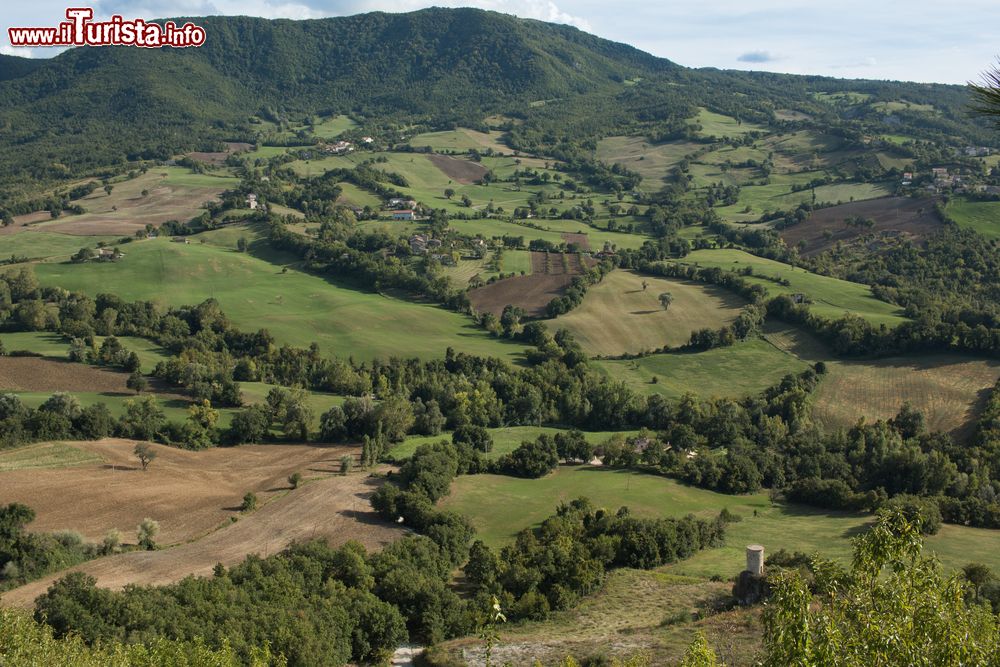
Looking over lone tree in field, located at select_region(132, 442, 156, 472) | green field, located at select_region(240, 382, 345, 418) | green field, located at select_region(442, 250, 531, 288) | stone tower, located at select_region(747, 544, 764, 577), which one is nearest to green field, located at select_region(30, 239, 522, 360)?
green field, located at select_region(240, 382, 345, 418)

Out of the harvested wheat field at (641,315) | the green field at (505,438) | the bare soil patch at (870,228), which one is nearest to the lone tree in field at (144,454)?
the green field at (505,438)

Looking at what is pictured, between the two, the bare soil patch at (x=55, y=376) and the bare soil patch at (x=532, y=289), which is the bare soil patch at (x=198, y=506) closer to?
the bare soil patch at (x=55, y=376)

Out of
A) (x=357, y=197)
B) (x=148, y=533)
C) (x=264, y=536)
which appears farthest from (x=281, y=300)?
(x=264, y=536)

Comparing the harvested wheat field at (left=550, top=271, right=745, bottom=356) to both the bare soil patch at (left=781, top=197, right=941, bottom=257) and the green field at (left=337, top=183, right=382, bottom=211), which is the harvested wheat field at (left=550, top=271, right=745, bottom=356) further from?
the green field at (left=337, top=183, right=382, bottom=211)

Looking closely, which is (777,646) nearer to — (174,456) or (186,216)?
(174,456)

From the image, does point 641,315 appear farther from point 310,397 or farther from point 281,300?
point 281,300

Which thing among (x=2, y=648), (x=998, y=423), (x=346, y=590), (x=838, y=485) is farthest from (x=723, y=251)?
(x=2, y=648)
